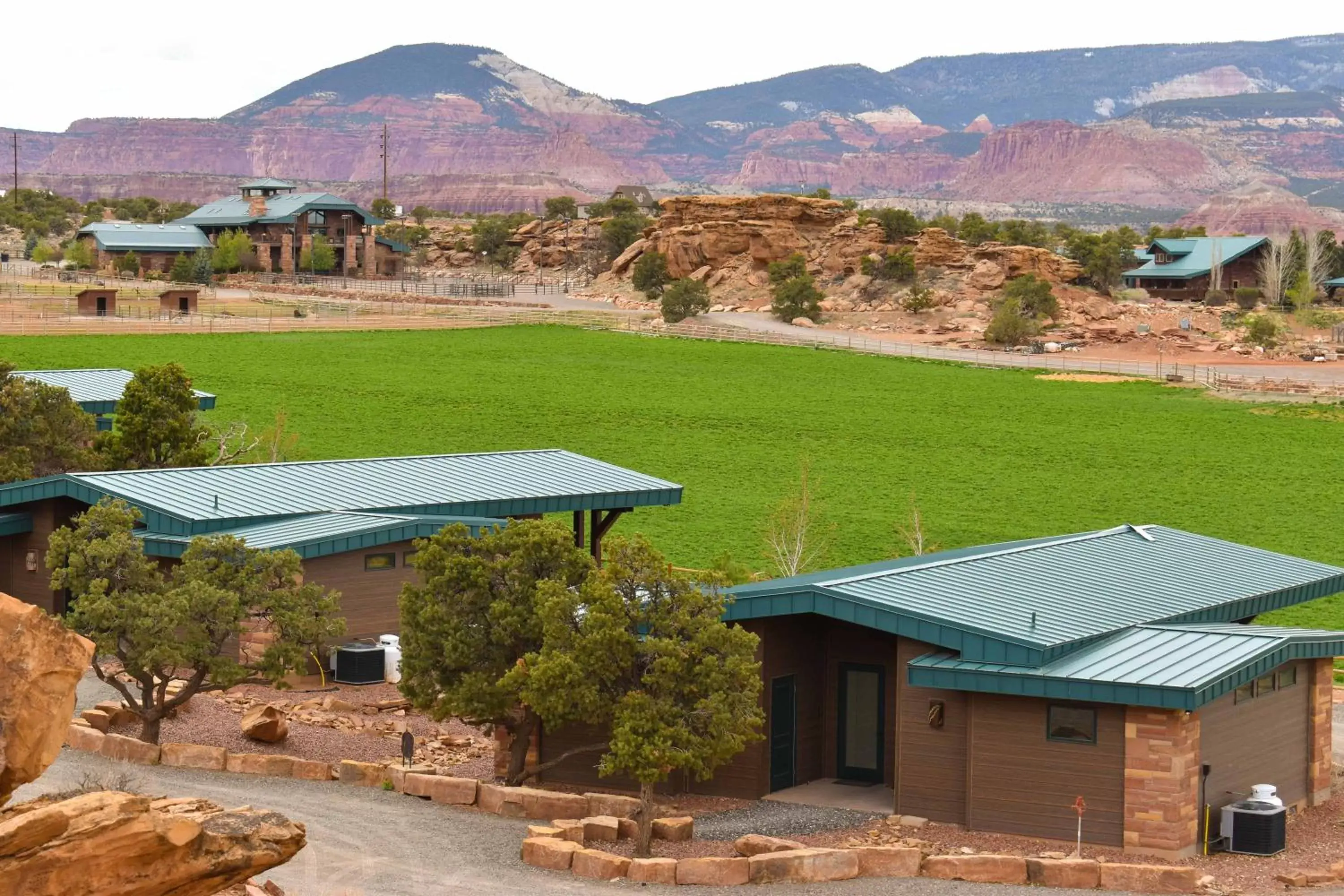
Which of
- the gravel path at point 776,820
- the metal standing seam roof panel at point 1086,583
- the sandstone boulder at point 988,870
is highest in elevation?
the metal standing seam roof panel at point 1086,583

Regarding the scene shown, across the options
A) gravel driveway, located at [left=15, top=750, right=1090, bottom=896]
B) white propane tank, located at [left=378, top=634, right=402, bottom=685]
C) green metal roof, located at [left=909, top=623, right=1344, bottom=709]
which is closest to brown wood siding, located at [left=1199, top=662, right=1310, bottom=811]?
green metal roof, located at [left=909, top=623, right=1344, bottom=709]

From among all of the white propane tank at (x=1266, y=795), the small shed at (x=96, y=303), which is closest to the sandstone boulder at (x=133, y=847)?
the white propane tank at (x=1266, y=795)

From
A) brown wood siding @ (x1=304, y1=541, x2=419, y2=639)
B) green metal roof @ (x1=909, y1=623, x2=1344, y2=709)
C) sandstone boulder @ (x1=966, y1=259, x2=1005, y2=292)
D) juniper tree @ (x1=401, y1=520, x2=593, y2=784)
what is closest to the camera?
green metal roof @ (x1=909, y1=623, x2=1344, y2=709)

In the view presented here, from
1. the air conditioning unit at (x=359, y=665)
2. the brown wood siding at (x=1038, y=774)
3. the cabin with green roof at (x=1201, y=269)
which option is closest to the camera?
the brown wood siding at (x=1038, y=774)

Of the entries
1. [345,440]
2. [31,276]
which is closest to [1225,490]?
[345,440]

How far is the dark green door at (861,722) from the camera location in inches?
1011

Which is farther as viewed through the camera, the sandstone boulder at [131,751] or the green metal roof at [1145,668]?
the sandstone boulder at [131,751]

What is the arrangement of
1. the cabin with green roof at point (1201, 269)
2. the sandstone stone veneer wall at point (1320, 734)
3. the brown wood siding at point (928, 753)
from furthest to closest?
the cabin with green roof at point (1201, 269), the sandstone stone veneer wall at point (1320, 734), the brown wood siding at point (928, 753)

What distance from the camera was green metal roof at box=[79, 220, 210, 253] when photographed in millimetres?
137125

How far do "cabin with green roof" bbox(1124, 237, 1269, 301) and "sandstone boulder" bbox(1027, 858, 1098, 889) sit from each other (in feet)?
395

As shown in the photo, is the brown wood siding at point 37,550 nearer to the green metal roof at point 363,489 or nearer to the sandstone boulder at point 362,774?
the green metal roof at point 363,489

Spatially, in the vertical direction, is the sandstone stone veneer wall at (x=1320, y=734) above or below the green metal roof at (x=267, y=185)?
below

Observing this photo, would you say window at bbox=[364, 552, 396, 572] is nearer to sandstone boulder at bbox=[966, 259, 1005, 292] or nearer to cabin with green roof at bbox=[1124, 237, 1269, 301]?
sandstone boulder at bbox=[966, 259, 1005, 292]

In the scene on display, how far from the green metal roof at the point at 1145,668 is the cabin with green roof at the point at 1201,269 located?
115847 mm
